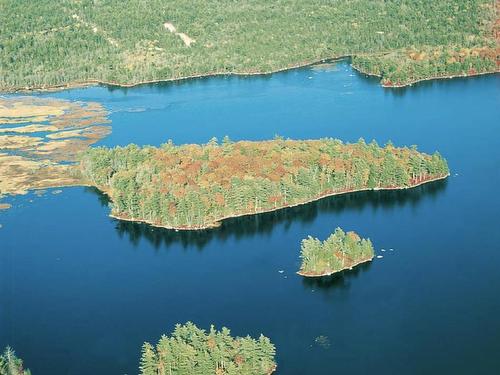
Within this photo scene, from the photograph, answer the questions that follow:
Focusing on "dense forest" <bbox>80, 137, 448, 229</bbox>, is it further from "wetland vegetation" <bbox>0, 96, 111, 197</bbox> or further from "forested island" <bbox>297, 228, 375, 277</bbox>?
"forested island" <bbox>297, 228, 375, 277</bbox>

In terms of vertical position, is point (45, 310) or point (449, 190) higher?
point (449, 190)

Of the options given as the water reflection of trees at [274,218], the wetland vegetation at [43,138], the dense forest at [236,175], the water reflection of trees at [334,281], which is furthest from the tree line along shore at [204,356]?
the wetland vegetation at [43,138]

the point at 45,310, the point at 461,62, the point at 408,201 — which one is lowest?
the point at 45,310

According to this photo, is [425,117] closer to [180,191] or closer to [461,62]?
[461,62]

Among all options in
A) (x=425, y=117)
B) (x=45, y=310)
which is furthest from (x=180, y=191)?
(x=425, y=117)

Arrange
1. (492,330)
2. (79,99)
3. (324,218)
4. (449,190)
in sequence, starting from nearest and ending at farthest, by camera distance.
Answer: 1. (492,330)
2. (324,218)
3. (449,190)
4. (79,99)

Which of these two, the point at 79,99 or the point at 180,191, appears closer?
the point at 180,191
